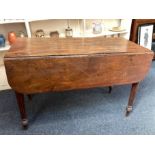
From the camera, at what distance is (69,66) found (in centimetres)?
129

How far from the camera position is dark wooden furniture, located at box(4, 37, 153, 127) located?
1248 mm

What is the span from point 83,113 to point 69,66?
695 mm

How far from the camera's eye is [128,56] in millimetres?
1351

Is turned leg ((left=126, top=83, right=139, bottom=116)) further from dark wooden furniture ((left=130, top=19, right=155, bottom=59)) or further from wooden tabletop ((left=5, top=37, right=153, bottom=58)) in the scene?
dark wooden furniture ((left=130, top=19, right=155, bottom=59))

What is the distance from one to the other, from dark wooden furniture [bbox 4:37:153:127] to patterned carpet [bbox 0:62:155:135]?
28 cm

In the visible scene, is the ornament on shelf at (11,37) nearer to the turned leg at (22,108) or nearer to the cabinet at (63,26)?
the cabinet at (63,26)

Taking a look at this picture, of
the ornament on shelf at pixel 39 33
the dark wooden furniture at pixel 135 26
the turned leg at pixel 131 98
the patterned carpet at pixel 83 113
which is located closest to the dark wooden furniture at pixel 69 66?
the turned leg at pixel 131 98

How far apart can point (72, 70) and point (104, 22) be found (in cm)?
171

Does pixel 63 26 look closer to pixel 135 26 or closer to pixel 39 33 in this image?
pixel 39 33

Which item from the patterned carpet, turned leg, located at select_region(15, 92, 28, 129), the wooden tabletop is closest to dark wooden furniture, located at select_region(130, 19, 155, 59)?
the patterned carpet
